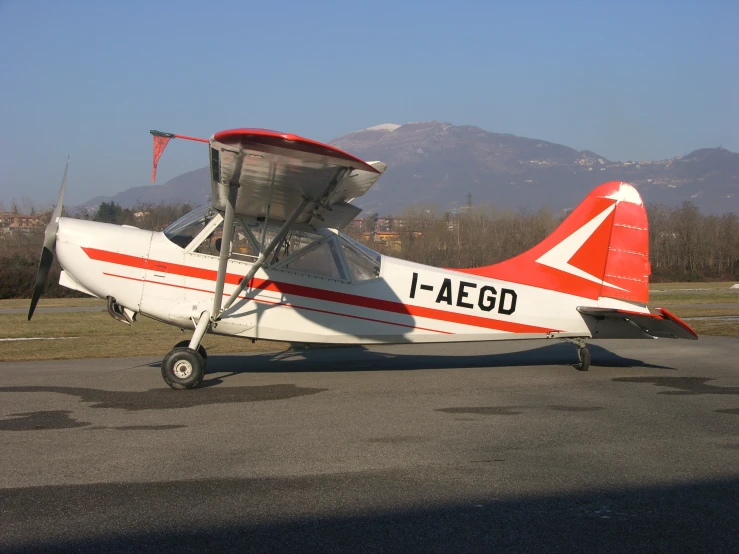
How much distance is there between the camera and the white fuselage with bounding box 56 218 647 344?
9.65m

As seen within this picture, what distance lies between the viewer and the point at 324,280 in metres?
10.1

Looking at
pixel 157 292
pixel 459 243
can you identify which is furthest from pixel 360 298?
pixel 459 243

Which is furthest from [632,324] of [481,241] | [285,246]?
[481,241]

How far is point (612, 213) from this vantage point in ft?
36.4

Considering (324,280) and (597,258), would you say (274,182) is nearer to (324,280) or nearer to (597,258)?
(324,280)

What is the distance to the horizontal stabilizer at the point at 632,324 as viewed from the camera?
9.88m

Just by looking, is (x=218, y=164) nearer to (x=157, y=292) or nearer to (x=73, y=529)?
(x=157, y=292)

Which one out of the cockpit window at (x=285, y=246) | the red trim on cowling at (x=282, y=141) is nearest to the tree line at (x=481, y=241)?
the cockpit window at (x=285, y=246)

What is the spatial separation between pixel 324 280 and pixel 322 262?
10.5 inches

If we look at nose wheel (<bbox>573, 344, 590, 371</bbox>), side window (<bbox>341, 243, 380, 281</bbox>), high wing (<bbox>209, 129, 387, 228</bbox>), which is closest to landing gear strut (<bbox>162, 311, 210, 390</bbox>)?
high wing (<bbox>209, 129, 387, 228</bbox>)

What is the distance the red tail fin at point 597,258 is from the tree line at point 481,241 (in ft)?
82.9

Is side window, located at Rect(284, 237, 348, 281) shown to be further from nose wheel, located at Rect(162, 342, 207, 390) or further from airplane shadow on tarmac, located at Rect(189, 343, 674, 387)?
nose wheel, located at Rect(162, 342, 207, 390)

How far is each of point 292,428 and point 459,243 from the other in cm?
4736

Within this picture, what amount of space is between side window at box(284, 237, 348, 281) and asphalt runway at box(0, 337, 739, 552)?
1504mm
